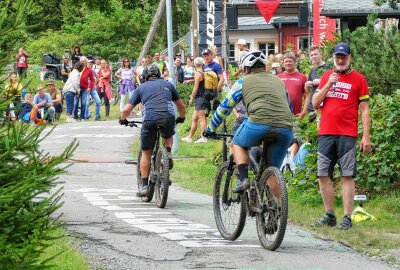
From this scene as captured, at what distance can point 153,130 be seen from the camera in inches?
527

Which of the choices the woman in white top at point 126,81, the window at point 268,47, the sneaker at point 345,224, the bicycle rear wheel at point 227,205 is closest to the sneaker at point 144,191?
the bicycle rear wheel at point 227,205

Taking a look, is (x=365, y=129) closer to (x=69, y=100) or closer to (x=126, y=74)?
(x=69, y=100)

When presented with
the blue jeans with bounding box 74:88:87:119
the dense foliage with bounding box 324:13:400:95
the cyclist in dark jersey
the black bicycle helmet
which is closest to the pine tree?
the cyclist in dark jersey

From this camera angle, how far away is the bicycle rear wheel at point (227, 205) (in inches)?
391

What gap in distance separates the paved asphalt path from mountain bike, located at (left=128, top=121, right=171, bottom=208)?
141 mm

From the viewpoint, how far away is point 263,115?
31.3 ft

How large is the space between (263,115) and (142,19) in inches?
2018

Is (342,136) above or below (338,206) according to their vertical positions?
above

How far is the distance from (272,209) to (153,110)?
4.27m

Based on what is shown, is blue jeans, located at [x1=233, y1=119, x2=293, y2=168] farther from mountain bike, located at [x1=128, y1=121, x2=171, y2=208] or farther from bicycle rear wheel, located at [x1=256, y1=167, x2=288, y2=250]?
mountain bike, located at [x1=128, y1=121, x2=171, y2=208]

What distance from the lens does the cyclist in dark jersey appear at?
13.2 meters

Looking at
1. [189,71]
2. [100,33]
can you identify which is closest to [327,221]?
[189,71]

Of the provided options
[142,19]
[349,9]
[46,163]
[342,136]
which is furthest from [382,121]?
[142,19]

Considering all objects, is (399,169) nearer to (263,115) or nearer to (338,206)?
(338,206)
